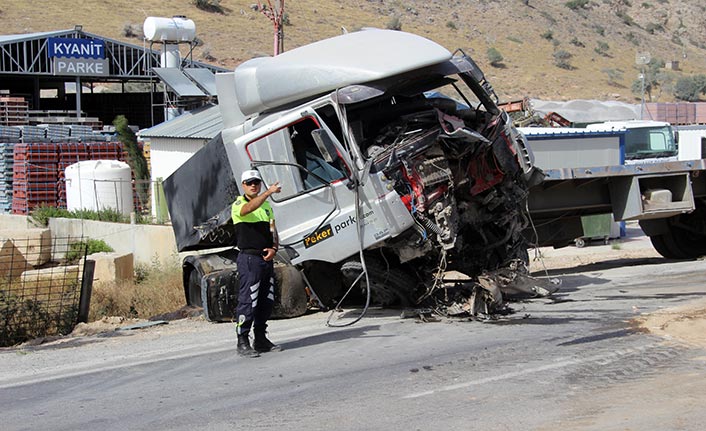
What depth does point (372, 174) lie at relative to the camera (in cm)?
955

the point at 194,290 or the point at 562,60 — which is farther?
the point at 562,60

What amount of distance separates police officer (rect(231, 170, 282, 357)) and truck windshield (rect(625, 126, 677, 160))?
1982 centimetres

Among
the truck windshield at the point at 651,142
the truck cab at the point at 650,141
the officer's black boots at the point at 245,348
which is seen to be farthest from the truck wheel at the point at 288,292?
the truck windshield at the point at 651,142

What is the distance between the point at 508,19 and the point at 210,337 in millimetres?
69884

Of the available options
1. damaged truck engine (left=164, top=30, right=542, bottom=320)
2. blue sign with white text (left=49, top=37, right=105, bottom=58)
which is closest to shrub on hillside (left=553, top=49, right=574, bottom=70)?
blue sign with white text (left=49, top=37, right=105, bottom=58)

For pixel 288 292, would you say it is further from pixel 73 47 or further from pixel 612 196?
pixel 73 47

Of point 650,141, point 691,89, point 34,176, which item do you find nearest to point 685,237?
point 650,141

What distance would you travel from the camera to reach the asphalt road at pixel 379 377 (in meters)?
6.20

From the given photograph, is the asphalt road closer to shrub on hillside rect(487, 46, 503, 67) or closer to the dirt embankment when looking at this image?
the dirt embankment

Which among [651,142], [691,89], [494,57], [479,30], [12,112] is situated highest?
[479,30]

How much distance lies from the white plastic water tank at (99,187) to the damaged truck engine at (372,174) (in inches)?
685

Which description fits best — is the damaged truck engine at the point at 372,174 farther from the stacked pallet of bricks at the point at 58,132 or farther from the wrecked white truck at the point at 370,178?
the stacked pallet of bricks at the point at 58,132

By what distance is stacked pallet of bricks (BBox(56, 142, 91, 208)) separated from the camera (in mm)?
31038

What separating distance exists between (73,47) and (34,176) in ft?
59.3
